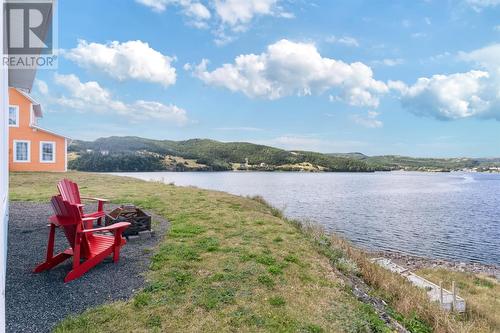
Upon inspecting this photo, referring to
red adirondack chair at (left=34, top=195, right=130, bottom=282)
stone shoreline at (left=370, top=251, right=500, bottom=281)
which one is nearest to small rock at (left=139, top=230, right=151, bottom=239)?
red adirondack chair at (left=34, top=195, right=130, bottom=282)

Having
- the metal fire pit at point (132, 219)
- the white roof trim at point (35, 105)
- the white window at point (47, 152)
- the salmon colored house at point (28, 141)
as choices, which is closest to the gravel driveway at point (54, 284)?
the metal fire pit at point (132, 219)

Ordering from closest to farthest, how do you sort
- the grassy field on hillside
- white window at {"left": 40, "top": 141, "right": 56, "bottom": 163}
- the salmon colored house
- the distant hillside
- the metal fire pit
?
the grassy field on hillside
the metal fire pit
the salmon colored house
white window at {"left": 40, "top": 141, "right": 56, "bottom": 163}
the distant hillside

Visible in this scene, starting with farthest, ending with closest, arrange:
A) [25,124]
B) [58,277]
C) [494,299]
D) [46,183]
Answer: [25,124]
[46,183]
[494,299]
[58,277]

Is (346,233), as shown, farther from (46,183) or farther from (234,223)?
(46,183)

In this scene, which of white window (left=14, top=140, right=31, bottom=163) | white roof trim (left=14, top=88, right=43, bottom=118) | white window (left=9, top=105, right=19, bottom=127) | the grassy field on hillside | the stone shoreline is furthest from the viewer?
white roof trim (left=14, top=88, right=43, bottom=118)

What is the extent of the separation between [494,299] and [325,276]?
9.98m

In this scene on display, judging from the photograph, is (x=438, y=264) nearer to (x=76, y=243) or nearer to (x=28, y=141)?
(x=76, y=243)

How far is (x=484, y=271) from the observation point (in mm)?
16547

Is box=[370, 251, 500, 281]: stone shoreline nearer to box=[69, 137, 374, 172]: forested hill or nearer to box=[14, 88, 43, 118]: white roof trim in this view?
box=[14, 88, 43, 118]: white roof trim

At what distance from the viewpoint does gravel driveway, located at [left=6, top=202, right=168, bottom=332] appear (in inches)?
163

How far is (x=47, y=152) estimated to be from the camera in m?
25.8

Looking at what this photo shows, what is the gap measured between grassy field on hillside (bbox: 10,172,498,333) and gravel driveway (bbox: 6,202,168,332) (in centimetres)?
25

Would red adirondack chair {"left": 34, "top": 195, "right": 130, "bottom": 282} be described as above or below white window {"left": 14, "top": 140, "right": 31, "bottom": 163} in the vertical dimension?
below

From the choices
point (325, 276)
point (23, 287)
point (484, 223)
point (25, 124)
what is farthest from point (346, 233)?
point (25, 124)
